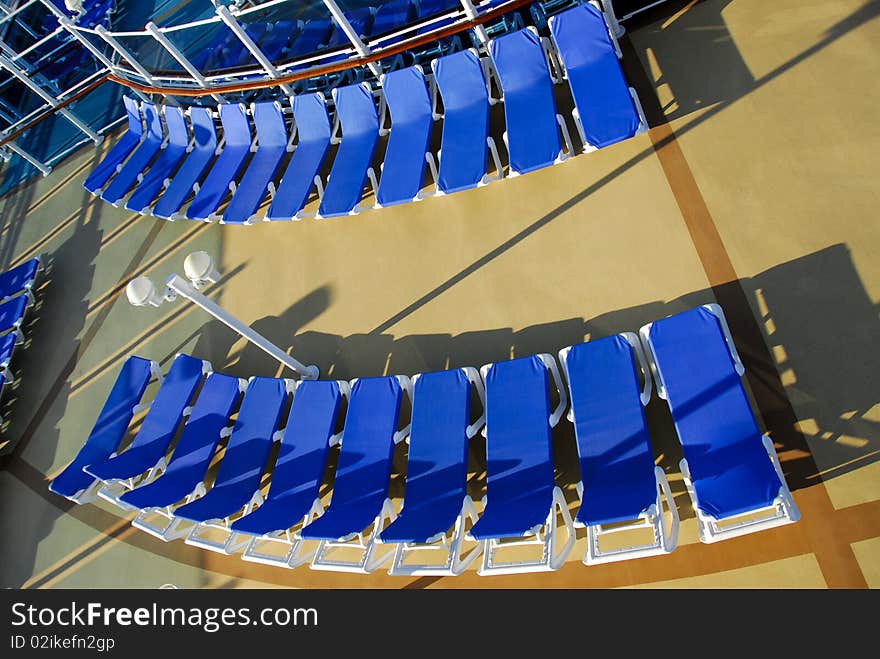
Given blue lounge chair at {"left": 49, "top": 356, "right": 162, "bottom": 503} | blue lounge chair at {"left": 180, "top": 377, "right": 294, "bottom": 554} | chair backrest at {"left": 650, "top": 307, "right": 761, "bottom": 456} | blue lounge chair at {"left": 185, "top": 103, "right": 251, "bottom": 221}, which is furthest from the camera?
blue lounge chair at {"left": 185, "top": 103, "right": 251, "bottom": 221}

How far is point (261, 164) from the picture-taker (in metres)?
5.93

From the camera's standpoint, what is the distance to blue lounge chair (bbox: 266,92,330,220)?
17.8 ft

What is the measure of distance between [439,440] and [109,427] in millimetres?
3010

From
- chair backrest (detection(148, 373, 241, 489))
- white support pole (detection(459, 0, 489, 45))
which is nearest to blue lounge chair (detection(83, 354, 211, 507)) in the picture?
chair backrest (detection(148, 373, 241, 489))

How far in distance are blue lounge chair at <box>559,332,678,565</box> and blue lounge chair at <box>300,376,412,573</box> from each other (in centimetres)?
121

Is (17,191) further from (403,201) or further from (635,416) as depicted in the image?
(635,416)

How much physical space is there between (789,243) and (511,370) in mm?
1981

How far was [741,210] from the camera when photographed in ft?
13.7

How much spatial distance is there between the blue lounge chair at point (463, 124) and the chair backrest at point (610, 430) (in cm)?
171

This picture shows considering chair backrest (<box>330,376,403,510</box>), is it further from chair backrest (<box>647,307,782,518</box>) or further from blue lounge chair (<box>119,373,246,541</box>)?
chair backrest (<box>647,307,782,518</box>)

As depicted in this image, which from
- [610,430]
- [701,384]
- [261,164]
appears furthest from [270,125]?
[701,384]

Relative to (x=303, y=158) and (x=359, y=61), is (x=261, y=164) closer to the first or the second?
(x=303, y=158)

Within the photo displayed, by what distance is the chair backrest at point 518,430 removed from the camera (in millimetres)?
3641
